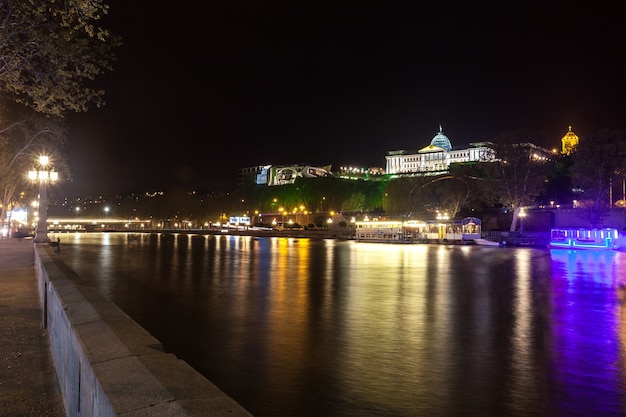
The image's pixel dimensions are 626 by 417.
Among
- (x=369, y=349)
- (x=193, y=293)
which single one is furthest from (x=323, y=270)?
(x=369, y=349)

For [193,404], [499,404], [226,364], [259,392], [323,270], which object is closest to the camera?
[193,404]

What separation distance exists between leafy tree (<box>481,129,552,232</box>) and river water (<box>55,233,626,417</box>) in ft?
163

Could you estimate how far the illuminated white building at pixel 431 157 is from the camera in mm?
159625

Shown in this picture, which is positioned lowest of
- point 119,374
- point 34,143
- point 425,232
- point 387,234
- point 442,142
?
point 119,374

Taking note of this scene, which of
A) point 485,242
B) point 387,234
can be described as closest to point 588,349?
point 485,242

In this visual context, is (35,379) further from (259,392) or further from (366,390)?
(366,390)

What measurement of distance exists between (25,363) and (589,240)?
1916 inches

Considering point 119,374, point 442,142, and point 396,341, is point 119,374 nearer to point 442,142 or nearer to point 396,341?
point 396,341

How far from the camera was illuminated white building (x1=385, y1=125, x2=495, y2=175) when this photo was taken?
159625 millimetres

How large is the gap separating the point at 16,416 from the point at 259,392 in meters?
2.88

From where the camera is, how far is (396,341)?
9.73 m

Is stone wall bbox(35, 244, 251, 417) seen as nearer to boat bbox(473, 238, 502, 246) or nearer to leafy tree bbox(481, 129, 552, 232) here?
boat bbox(473, 238, 502, 246)

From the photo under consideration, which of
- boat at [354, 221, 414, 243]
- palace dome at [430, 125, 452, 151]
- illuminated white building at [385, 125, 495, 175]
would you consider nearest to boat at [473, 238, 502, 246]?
boat at [354, 221, 414, 243]

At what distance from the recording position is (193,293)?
638 inches
